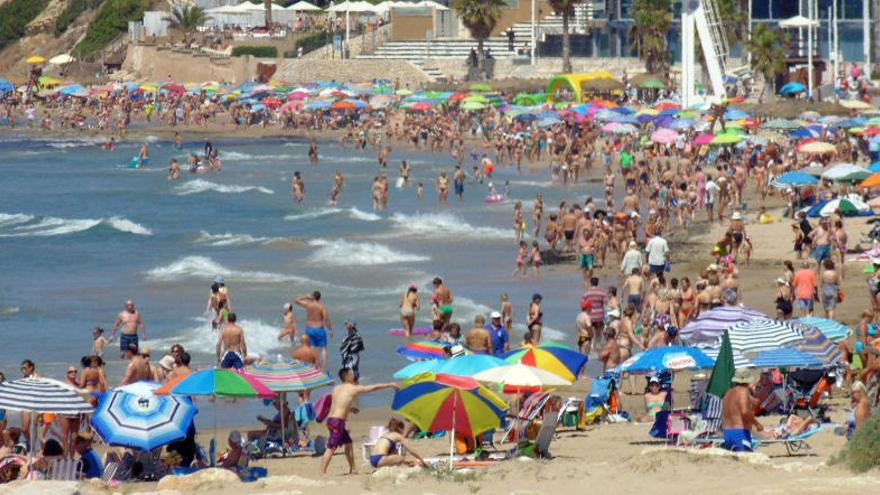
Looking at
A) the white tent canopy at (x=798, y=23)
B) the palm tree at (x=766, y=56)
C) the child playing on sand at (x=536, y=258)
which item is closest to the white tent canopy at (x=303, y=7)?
the white tent canopy at (x=798, y=23)

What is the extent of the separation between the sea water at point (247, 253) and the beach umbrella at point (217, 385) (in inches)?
122

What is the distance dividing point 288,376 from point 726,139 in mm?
24348

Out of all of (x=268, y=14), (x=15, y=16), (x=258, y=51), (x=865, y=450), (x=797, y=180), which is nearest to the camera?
(x=865, y=450)

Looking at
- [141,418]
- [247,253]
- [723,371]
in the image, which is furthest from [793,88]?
[141,418]

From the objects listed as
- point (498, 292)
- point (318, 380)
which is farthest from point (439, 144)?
point (318, 380)

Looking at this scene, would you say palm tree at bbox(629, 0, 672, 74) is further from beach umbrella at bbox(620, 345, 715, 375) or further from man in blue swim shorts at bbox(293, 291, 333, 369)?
beach umbrella at bbox(620, 345, 715, 375)

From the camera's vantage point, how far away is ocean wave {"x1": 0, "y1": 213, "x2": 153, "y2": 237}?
123 ft

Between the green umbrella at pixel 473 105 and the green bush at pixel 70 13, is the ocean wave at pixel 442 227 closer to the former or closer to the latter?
the green umbrella at pixel 473 105

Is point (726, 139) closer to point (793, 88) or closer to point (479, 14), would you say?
point (793, 88)

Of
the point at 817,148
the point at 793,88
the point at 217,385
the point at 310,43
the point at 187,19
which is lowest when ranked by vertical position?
the point at 217,385

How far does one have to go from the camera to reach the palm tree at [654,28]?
61.6 meters

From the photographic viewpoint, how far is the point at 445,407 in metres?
12.6

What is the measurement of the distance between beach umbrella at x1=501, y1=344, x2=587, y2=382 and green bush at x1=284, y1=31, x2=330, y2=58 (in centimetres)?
6607

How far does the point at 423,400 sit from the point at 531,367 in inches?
65.9
